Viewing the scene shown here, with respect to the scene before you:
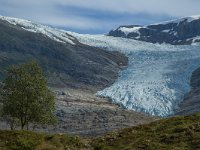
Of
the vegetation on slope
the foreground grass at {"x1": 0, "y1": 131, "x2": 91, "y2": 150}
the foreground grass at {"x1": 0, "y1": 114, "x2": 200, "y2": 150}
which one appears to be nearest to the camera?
the foreground grass at {"x1": 0, "y1": 131, "x2": 91, "y2": 150}

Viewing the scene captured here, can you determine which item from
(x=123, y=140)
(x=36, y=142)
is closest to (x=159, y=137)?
(x=123, y=140)

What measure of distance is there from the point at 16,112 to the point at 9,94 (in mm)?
2706

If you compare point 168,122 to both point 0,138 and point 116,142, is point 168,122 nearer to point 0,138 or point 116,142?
point 116,142

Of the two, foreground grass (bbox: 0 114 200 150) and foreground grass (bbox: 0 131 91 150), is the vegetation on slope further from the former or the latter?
foreground grass (bbox: 0 131 91 150)

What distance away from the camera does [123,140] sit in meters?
32.4

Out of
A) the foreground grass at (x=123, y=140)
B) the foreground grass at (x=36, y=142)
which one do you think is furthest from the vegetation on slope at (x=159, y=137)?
the foreground grass at (x=36, y=142)

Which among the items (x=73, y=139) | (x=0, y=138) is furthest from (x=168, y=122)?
(x=0, y=138)

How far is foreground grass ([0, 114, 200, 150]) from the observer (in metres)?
29.8

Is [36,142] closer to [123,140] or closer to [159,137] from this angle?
[123,140]

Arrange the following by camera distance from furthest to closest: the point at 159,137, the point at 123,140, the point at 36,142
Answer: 1. the point at 123,140
2. the point at 159,137
3. the point at 36,142

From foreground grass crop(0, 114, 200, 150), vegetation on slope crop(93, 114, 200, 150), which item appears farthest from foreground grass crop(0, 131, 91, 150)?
vegetation on slope crop(93, 114, 200, 150)

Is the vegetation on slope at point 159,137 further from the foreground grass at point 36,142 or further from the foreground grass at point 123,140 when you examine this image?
the foreground grass at point 36,142

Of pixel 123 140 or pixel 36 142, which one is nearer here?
pixel 36 142

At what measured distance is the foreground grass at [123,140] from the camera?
2980cm
